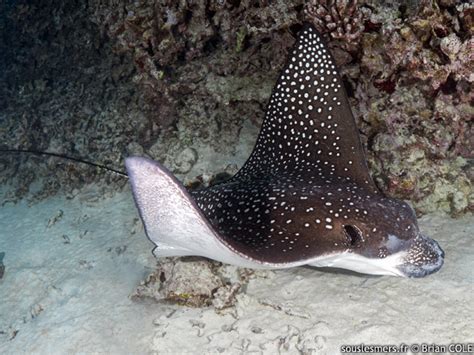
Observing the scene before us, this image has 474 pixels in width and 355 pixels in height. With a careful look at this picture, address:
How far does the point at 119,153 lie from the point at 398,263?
15.7ft

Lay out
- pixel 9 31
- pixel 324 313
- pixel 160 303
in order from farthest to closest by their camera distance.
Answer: pixel 9 31 → pixel 160 303 → pixel 324 313

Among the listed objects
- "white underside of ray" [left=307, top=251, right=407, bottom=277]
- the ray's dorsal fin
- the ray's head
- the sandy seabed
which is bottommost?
the sandy seabed

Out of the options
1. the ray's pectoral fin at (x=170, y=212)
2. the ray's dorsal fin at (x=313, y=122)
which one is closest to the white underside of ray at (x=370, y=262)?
the ray's pectoral fin at (x=170, y=212)

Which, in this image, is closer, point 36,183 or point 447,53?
point 447,53

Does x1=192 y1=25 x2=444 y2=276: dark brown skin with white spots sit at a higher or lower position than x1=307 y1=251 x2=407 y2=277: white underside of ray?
higher

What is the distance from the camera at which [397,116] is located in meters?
4.44

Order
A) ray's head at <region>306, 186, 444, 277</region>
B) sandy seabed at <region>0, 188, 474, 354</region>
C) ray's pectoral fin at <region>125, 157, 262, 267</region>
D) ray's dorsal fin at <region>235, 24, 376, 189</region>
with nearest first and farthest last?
ray's pectoral fin at <region>125, 157, 262, 267</region>, ray's head at <region>306, 186, 444, 277</region>, sandy seabed at <region>0, 188, 474, 354</region>, ray's dorsal fin at <region>235, 24, 376, 189</region>

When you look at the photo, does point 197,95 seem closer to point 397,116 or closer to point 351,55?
point 351,55

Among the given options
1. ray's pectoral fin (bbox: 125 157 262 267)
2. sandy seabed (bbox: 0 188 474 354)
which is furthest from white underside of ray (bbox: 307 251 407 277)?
ray's pectoral fin (bbox: 125 157 262 267)

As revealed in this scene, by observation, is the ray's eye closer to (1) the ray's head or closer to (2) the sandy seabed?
(1) the ray's head

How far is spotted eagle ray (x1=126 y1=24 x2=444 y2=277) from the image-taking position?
2674 mm

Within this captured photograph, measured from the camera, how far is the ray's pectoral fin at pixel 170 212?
98.0 inches

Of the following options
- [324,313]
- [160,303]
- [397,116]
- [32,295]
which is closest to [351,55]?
[397,116]

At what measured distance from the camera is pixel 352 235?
3062mm
